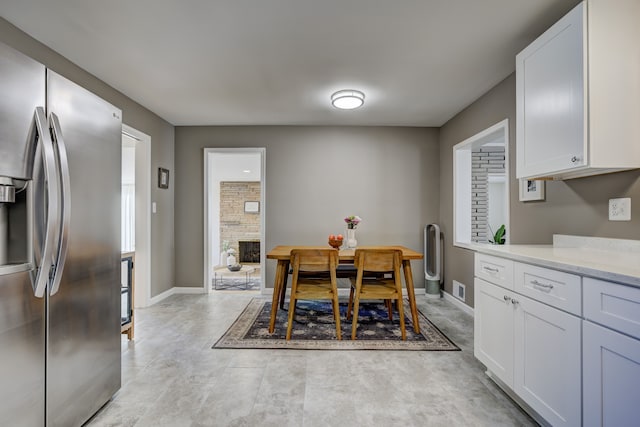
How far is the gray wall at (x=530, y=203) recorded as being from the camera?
1812mm

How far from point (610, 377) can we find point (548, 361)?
1.06ft

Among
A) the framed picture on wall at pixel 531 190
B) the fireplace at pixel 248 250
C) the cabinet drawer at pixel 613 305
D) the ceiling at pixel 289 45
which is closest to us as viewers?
the cabinet drawer at pixel 613 305

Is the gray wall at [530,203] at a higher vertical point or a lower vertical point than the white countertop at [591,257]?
higher

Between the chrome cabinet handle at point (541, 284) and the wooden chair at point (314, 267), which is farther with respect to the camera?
the wooden chair at point (314, 267)

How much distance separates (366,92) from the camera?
3305mm

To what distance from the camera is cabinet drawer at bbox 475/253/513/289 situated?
182 centimetres

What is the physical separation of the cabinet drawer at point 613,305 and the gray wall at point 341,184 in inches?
131

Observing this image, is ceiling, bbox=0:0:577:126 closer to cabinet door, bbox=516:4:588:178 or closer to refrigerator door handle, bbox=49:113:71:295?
cabinet door, bbox=516:4:588:178

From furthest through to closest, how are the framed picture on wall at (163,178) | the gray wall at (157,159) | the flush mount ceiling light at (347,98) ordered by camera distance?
the framed picture on wall at (163,178)
the flush mount ceiling light at (347,98)
the gray wall at (157,159)

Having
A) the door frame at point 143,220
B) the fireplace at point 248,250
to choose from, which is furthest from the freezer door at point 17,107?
the fireplace at point 248,250

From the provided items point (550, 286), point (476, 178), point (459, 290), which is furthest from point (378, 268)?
point (476, 178)

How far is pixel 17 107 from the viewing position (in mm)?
1259

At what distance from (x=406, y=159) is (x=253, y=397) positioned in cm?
367

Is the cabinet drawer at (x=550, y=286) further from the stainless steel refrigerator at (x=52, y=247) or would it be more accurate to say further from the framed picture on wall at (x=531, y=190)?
the stainless steel refrigerator at (x=52, y=247)
